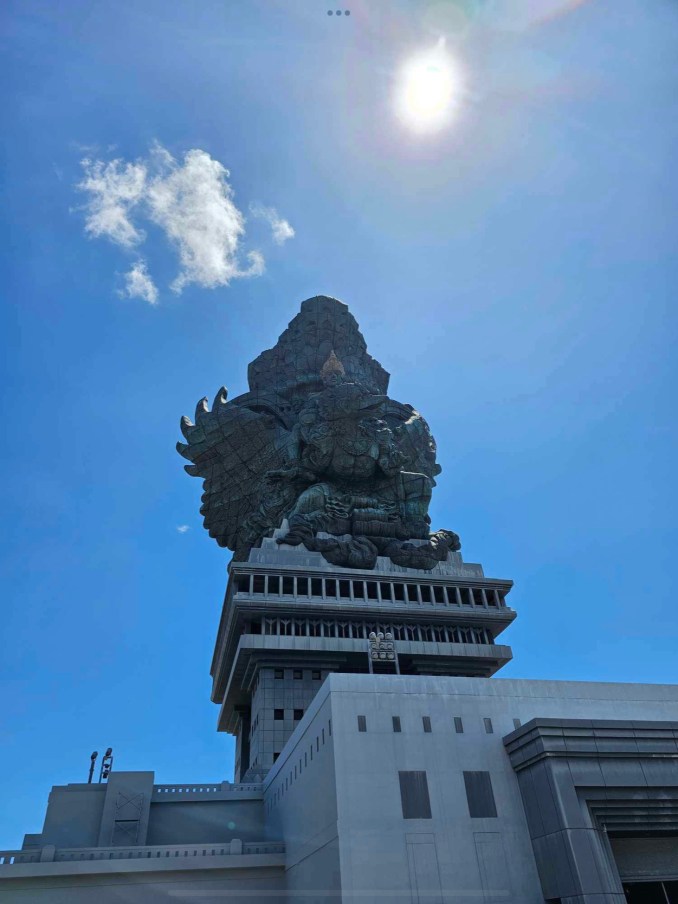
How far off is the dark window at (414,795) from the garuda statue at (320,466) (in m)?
40.3

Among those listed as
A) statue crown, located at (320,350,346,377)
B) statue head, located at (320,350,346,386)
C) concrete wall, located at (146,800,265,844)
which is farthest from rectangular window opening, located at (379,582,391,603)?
statue crown, located at (320,350,346,377)

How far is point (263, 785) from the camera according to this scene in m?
45.9

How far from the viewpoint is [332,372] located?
282 feet

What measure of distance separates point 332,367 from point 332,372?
0.77 m

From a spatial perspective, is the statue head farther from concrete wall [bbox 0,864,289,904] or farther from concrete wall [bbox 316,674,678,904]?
concrete wall [bbox 0,864,289,904]

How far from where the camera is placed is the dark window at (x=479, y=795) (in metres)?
25.9

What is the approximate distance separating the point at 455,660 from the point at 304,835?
116ft

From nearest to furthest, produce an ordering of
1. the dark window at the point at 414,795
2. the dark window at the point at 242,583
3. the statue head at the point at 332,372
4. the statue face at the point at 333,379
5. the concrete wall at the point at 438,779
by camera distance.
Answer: the concrete wall at the point at 438,779 → the dark window at the point at 414,795 → the dark window at the point at 242,583 → the statue face at the point at 333,379 → the statue head at the point at 332,372

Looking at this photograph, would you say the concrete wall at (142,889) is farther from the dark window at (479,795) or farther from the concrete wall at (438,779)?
the dark window at (479,795)

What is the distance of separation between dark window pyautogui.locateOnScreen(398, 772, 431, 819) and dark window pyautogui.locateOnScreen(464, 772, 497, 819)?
1764 millimetres

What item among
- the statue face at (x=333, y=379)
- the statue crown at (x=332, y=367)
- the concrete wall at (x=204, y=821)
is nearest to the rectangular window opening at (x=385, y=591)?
the concrete wall at (x=204, y=821)

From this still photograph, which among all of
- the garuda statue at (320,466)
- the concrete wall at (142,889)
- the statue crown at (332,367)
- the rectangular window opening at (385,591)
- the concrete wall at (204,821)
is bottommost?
the concrete wall at (142,889)

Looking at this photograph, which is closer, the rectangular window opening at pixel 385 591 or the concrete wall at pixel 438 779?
the concrete wall at pixel 438 779

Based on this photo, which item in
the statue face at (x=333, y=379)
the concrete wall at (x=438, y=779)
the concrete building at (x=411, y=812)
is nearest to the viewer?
the concrete wall at (x=438, y=779)
